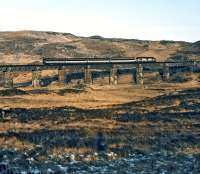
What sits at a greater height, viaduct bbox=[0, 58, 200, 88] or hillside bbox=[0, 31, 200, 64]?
hillside bbox=[0, 31, 200, 64]

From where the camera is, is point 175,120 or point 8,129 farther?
point 175,120

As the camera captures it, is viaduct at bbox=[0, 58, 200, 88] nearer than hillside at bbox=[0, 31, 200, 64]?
Yes

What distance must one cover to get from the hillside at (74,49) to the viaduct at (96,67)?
102 feet

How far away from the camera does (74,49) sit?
15100 centimetres

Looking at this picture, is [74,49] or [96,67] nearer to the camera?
[96,67]

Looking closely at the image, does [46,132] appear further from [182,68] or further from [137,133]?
[182,68]

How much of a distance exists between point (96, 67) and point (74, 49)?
54.5 m

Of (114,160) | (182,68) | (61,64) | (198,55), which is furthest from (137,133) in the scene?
(198,55)

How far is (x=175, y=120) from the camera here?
4828cm

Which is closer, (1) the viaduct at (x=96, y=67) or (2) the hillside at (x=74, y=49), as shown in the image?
(1) the viaduct at (x=96, y=67)

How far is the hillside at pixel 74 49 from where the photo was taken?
456 ft

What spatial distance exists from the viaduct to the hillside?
31.0 meters

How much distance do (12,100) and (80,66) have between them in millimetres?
29059

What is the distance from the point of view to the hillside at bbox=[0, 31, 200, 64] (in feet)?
456
